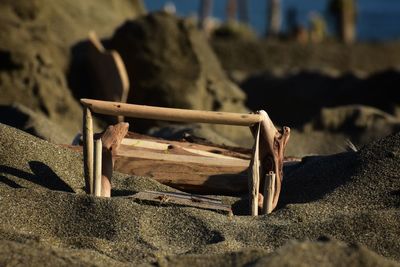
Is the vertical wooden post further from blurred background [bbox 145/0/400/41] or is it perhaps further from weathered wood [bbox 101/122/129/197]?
blurred background [bbox 145/0/400/41]

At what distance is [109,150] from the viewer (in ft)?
A: 18.6

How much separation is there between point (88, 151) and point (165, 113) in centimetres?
46

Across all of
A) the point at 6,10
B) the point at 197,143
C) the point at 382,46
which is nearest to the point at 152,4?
the point at 382,46

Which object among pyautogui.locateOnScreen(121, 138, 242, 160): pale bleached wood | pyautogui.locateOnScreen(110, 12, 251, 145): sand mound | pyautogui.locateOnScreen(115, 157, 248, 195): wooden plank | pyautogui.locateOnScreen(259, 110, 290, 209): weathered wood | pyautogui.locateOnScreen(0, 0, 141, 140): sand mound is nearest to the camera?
pyautogui.locateOnScreen(259, 110, 290, 209): weathered wood

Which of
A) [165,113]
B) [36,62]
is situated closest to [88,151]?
[165,113]

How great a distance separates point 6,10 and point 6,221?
22.4 ft

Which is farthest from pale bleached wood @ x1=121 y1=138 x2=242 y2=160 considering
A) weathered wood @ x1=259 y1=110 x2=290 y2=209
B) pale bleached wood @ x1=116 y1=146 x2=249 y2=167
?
weathered wood @ x1=259 y1=110 x2=290 y2=209

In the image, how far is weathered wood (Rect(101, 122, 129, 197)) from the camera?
18.2 ft

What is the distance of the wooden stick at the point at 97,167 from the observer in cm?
545

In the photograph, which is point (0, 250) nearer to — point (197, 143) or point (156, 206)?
point (156, 206)

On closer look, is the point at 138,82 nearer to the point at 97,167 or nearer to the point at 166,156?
the point at 166,156

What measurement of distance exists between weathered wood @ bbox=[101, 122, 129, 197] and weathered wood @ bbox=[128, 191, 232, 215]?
0.19 metres

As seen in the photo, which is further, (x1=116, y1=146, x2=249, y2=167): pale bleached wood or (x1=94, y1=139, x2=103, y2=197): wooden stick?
(x1=116, y1=146, x2=249, y2=167): pale bleached wood

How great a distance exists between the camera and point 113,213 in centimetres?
502
